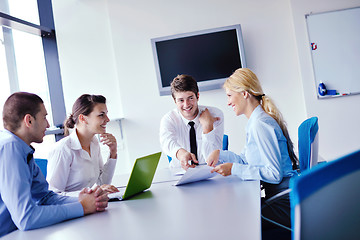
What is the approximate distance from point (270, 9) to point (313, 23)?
59cm

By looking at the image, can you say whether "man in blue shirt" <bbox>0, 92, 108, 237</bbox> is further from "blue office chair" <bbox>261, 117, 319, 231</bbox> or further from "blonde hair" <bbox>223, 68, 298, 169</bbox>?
"blue office chair" <bbox>261, 117, 319, 231</bbox>

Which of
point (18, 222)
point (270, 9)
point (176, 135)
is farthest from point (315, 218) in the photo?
point (270, 9)

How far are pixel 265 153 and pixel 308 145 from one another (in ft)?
1.38

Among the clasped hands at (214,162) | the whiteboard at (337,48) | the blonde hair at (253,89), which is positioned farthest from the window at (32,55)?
the whiteboard at (337,48)

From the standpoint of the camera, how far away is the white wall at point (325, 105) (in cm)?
496

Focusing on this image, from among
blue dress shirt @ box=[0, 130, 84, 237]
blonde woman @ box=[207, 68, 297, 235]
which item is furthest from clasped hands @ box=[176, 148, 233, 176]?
blue dress shirt @ box=[0, 130, 84, 237]

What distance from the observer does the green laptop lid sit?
1948 millimetres

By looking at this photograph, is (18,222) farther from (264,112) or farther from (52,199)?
(264,112)

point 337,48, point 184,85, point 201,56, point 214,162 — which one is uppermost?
point 201,56

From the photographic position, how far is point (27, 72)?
474 cm

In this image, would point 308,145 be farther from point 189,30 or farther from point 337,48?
point 189,30

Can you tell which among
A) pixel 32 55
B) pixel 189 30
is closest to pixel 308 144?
pixel 189 30

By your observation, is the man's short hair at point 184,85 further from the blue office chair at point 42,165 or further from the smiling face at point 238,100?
the blue office chair at point 42,165

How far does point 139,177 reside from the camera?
203 centimetres
